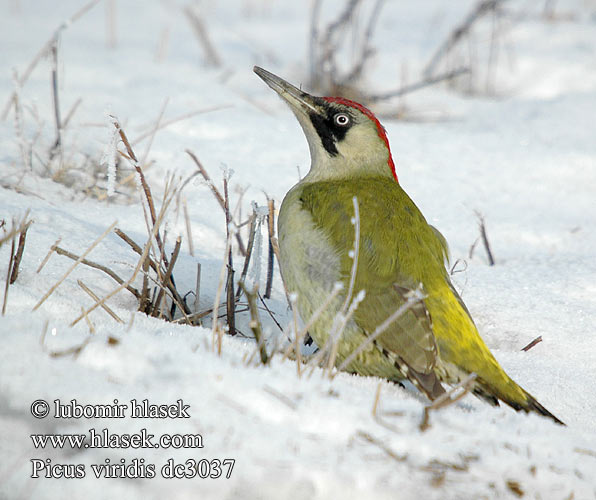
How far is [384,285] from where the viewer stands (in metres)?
2.15

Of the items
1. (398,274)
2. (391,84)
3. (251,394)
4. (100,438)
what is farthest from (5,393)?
(391,84)

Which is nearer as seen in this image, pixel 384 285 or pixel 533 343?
pixel 384 285

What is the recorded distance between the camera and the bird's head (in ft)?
8.77

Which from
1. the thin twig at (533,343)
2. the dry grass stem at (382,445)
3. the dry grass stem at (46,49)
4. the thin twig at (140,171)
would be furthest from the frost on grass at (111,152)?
the thin twig at (533,343)

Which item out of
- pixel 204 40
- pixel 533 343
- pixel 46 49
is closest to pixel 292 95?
pixel 533 343

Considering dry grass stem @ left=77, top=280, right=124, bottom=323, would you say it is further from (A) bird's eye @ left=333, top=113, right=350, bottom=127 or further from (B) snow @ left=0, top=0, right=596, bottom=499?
(A) bird's eye @ left=333, top=113, right=350, bottom=127

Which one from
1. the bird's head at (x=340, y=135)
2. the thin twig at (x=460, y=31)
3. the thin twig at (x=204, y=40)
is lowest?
the bird's head at (x=340, y=135)

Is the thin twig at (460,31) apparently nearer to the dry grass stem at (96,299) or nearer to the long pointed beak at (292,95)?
the long pointed beak at (292,95)

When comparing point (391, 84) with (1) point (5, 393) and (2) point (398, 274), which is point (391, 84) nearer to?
(2) point (398, 274)

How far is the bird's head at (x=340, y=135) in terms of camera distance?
267cm

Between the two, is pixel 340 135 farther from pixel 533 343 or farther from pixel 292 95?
pixel 533 343

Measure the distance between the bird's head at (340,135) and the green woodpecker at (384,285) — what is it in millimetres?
88

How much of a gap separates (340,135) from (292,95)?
9.6 inches

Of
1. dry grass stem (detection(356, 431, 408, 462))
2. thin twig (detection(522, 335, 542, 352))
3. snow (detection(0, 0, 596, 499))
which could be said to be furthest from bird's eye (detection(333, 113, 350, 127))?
dry grass stem (detection(356, 431, 408, 462))
